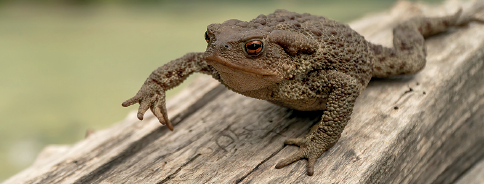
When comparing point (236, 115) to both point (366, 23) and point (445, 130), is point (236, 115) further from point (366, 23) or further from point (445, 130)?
point (366, 23)

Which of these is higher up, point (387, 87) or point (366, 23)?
point (366, 23)

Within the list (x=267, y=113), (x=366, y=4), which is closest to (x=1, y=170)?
(x=267, y=113)

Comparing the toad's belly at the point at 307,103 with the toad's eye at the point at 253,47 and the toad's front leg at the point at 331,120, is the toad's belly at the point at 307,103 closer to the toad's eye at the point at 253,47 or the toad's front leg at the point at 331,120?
the toad's front leg at the point at 331,120

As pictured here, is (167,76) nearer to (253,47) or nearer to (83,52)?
(253,47)

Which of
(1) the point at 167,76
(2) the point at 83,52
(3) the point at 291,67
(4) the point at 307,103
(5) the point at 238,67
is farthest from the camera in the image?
(2) the point at 83,52

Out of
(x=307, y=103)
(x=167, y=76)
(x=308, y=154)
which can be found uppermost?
(x=167, y=76)

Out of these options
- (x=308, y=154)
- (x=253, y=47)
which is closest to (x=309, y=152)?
(x=308, y=154)

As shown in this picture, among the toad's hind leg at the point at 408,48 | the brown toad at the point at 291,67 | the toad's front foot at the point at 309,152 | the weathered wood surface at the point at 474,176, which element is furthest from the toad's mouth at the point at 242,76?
the weathered wood surface at the point at 474,176

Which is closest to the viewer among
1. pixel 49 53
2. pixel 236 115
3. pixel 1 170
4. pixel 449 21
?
pixel 236 115

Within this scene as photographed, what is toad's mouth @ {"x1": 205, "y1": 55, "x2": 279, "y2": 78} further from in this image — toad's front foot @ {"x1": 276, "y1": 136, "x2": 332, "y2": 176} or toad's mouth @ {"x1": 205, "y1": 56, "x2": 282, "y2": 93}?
toad's front foot @ {"x1": 276, "y1": 136, "x2": 332, "y2": 176}
